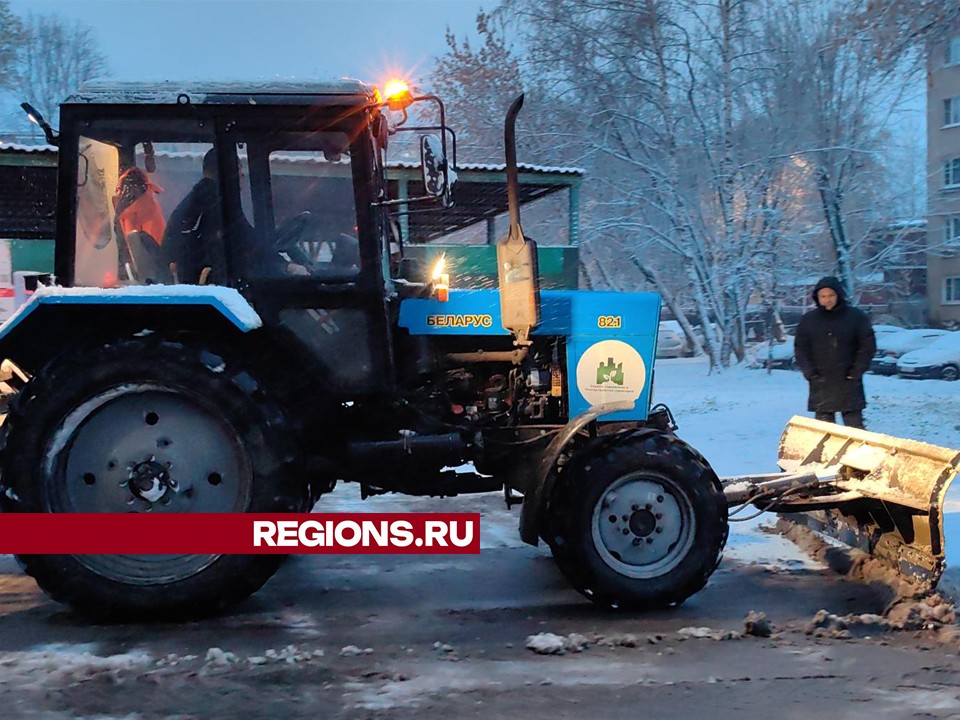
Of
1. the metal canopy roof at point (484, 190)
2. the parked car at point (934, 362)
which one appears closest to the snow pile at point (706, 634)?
the metal canopy roof at point (484, 190)

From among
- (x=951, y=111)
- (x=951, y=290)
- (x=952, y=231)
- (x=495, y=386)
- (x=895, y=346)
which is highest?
(x=951, y=111)

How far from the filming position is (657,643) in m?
3.88

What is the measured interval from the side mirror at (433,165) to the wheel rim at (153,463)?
4.70 feet

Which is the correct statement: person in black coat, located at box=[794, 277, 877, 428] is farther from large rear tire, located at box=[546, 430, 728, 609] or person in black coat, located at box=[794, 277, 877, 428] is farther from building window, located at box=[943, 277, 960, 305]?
building window, located at box=[943, 277, 960, 305]

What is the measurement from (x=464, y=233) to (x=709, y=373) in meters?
6.15

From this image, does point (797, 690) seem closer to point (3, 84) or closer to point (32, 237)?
point (32, 237)

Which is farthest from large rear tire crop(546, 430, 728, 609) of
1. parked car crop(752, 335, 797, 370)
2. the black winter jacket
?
parked car crop(752, 335, 797, 370)

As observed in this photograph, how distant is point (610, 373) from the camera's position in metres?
4.70

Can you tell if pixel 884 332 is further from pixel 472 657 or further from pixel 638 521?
pixel 472 657

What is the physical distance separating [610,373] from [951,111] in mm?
30305

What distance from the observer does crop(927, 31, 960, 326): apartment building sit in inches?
773

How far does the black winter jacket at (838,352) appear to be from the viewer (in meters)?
6.43

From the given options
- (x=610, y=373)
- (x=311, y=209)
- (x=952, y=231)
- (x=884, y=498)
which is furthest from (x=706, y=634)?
(x=952, y=231)

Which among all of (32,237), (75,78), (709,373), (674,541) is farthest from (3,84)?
(674,541)
